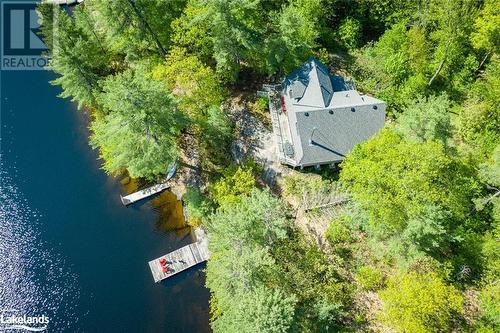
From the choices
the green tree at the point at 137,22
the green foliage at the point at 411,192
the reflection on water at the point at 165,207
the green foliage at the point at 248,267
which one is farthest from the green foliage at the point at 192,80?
the green foliage at the point at 411,192

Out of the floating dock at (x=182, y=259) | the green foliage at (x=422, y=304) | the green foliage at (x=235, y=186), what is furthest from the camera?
the floating dock at (x=182, y=259)

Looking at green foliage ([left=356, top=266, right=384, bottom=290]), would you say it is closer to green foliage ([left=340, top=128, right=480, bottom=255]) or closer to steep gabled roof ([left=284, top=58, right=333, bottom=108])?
green foliage ([left=340, top=128, right=480, bottom=255])

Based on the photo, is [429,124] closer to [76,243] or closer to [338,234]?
[338,234]

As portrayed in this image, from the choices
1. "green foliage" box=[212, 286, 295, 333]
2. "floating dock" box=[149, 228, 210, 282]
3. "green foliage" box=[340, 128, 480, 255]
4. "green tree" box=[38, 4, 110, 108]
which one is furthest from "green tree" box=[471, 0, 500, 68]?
"green tree" box=[38, 4, 110, 108]

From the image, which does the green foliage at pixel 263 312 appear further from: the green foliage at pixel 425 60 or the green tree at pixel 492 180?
the green foliage at pixel 425 60

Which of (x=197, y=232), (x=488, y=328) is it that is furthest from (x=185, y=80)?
(x=488, y=328)
